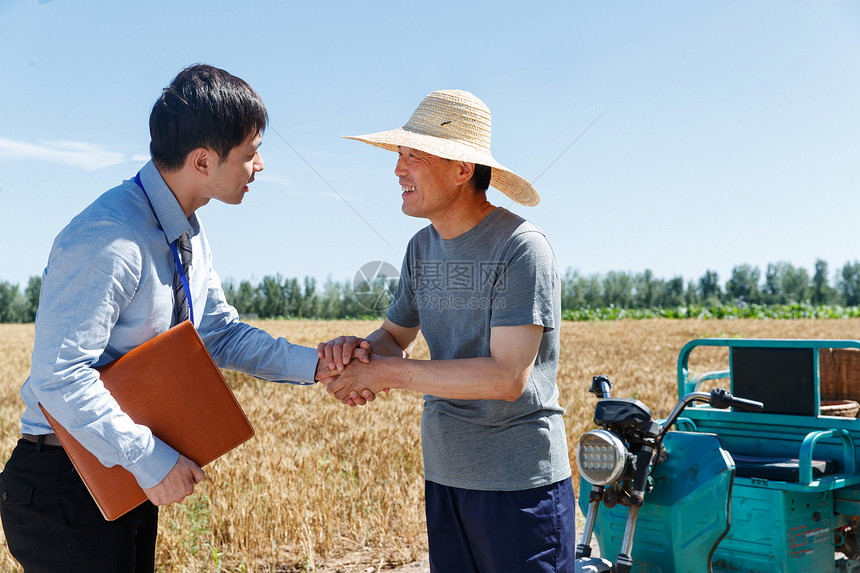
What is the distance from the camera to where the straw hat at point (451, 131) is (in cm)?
252

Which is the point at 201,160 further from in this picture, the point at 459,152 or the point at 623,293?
the point at 623,293

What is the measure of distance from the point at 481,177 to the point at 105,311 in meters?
1.36

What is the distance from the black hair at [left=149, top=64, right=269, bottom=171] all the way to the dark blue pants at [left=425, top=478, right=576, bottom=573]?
1413mm

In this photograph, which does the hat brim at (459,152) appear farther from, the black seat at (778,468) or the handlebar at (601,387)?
the black seat at (778,468)

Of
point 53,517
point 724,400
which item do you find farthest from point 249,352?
point 724,400

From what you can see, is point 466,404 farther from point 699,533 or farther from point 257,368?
point 699,533

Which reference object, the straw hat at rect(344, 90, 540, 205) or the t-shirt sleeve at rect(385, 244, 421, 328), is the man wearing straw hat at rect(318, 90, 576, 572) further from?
the t-shirt sleeve at rect(385, 244, 421, 328)

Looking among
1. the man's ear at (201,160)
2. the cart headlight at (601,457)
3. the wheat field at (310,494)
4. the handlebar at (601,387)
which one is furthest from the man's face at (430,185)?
the wheat field at (310,494)

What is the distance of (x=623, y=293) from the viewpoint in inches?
2552

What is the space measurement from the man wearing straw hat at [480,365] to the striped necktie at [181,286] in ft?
2.51

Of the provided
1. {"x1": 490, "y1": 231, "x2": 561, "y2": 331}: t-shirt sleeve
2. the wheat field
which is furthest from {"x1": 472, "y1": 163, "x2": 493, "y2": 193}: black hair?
the wheat field

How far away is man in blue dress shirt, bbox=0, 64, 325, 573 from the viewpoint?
6.40ft

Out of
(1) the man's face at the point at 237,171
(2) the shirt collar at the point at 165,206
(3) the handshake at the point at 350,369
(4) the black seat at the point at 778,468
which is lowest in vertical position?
(4) the black seat at the point at 778,468

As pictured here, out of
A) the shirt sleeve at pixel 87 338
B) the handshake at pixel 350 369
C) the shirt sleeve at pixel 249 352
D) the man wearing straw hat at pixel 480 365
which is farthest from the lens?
the shirt sleeve at pixel 249 352
